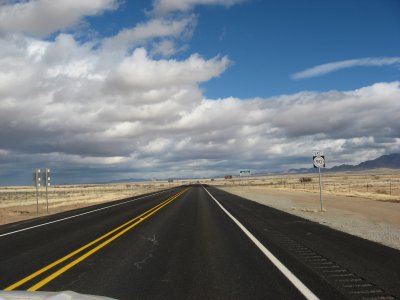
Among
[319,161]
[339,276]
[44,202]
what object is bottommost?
[339,276]

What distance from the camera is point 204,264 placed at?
9.34 metres

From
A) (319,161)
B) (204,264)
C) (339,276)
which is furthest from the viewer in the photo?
(319,161)

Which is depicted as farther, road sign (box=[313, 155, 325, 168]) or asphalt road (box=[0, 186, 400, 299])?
road sign (box=[313, 155, 325, 168])

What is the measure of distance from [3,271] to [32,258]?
64.5 inches

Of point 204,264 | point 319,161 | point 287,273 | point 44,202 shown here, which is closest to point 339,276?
point 287,273

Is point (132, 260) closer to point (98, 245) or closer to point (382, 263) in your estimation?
point (98, 245)

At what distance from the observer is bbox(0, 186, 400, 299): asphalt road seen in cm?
705

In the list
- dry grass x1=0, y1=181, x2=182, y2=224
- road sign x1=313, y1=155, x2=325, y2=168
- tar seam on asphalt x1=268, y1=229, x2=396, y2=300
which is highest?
road sign x1=313, y1=155, x2=325, y2=168

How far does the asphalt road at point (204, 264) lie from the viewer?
7.05 meters

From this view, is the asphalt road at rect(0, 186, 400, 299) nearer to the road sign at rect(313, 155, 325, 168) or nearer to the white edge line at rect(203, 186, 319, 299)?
the white edge line at rect(203, 186, 319, 299)

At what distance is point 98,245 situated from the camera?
12.5m

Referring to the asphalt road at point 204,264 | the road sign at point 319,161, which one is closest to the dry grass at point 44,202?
the asphalt road at point 204,264

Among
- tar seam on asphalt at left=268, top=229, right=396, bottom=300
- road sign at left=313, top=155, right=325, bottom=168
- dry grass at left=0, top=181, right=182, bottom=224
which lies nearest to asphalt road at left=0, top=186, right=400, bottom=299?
tar seam on asphalt at left=268, top=229, right=396, bottom=300

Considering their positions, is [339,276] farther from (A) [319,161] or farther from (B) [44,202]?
(B) [44,202]
